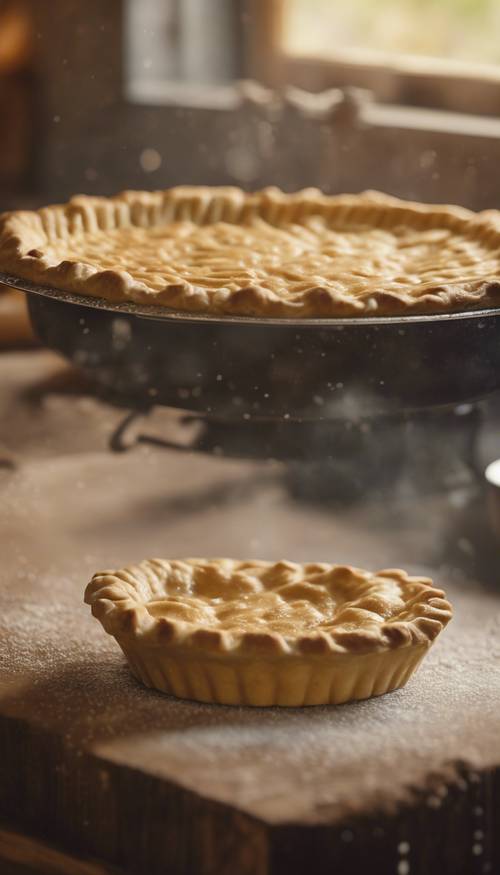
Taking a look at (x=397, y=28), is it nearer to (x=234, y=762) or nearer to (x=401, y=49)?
(x=401, y=49)

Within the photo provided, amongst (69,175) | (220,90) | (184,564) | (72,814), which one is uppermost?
(220,90)

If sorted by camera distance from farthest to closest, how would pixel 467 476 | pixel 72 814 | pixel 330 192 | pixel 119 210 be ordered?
pixel 330 192 < pixel 467 476 < pixel 119 210 < pixel 72 814

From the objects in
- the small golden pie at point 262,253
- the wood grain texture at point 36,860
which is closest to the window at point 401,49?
the small golden pie at point 262,253

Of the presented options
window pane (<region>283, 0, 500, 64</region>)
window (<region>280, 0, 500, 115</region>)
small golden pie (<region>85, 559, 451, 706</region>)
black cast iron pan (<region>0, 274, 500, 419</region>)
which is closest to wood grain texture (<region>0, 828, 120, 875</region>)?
small golden pie (<region>85, 559, 451, 706</region>)

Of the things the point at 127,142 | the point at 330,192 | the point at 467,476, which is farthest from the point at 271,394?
the point at 127,142

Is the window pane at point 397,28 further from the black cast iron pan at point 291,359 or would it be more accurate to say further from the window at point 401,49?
the black cast iron pan at point 291,359

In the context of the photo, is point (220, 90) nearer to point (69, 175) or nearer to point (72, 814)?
point (69, 175)

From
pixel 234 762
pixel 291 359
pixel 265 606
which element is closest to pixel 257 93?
pixel 291 359
